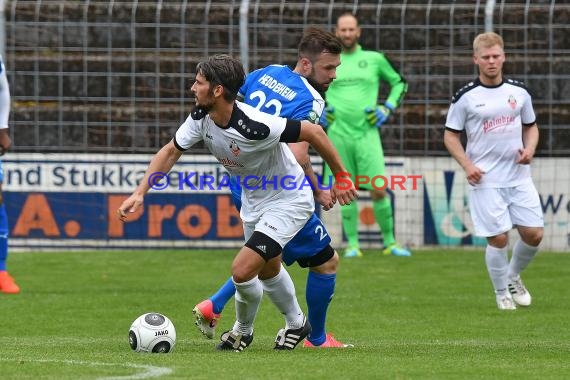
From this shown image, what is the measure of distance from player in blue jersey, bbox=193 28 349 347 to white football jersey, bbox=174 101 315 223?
290 mm

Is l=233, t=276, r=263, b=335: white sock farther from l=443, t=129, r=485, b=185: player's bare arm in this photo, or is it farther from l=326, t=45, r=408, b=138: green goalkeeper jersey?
l=326, t=45, r=408, b=138: green goalkeeper jersey

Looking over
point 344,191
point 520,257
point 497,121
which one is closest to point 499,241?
point 520,257

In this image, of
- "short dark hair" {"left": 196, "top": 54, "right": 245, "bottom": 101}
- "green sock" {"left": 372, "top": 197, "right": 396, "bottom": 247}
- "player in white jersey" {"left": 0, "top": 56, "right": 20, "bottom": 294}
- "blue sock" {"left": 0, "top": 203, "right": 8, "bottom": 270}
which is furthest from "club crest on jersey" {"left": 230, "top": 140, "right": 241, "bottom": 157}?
"green sock" {"left": 372, "top": 197, "right": 396, "bottom": 247}

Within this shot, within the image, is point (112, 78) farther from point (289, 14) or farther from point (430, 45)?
point (430, 45)

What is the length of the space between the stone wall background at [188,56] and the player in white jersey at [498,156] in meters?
4.40

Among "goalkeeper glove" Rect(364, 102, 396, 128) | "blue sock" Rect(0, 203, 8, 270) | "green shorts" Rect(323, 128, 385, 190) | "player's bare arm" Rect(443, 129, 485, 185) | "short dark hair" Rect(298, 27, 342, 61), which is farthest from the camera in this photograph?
"green shorts" Rect(323, 128, 385, 190)

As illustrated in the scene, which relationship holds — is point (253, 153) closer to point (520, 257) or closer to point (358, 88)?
point (520, 257)

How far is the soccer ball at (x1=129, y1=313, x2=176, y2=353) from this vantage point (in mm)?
8016

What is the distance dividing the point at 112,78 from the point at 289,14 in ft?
7.31

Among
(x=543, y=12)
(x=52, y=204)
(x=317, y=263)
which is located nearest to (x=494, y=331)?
(x=317, y=263)

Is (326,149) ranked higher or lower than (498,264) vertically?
higher

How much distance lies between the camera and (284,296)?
8.41 m

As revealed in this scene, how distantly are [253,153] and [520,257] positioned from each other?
4.26m

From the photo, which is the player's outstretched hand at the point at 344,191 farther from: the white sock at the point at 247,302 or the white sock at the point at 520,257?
the white sock at the point at 520,257
